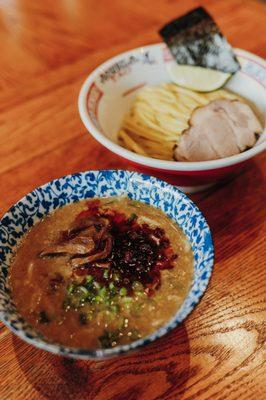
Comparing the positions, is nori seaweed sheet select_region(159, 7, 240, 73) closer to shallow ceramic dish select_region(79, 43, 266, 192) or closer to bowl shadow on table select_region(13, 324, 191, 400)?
shallow ceramic dish select_region(79, 43, 266, 192)

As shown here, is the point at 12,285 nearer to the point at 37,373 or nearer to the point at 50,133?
the point at 37,373

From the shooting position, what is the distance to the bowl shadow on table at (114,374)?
1082mm

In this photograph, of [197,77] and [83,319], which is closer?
[83,319]

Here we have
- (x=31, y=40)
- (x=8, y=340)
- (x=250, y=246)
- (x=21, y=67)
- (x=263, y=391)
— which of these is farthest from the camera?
(x=31, y=40)

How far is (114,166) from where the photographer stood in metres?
1.73

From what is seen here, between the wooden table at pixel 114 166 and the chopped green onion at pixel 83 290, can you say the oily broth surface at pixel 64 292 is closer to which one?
the chopped green onion at pixel 83 290

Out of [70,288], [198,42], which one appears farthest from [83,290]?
[198,42]

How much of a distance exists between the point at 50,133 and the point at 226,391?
1.30m

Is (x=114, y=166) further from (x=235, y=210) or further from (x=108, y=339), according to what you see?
(x=108, y=339)

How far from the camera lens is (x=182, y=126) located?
179 centimetres

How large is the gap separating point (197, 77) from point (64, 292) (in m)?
1.26

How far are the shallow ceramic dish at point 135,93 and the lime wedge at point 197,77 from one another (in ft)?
0.17

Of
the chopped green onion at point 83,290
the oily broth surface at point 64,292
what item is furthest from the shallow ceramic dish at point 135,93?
the chopped green onion at point 83,290

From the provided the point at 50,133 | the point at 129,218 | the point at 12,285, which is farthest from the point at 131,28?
the point at 12,285
